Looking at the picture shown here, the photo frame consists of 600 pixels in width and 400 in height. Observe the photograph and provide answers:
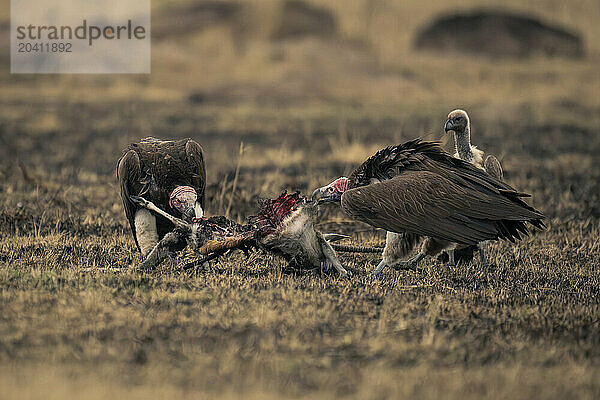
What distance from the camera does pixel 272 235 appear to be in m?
6.49

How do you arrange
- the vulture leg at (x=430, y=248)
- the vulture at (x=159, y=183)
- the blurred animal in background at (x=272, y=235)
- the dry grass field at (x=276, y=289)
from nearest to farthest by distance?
the dry grass field at (x=276, y=289) < the blurred animal in background at (x=272, y=235) < the vulture leg at (x=430, y=248) < the vulture at (x=159, y=183)

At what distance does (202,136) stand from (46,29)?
6643 millimetres

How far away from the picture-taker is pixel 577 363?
16.1 ft

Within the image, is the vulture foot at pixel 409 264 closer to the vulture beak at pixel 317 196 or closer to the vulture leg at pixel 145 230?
the vulture beak at pixel 317 196

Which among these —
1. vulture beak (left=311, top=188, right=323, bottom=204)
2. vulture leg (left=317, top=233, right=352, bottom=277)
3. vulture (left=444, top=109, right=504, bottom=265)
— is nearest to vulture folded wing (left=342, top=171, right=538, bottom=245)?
vulture beak (left=311, top=188, right=323, bottom=204)

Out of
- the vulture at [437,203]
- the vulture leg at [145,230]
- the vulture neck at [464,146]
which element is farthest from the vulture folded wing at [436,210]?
the vulture leg at [145,230]

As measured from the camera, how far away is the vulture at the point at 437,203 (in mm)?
6301

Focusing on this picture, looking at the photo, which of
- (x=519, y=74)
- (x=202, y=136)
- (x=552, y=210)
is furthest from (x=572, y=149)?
(x=519, y=74)

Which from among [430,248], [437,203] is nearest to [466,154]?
[430,248]

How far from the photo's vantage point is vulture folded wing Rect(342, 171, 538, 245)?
629 cm

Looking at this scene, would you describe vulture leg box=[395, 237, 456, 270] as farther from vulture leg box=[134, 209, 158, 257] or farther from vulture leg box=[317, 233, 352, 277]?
vulture leg box=[134, 209, 158, 257]

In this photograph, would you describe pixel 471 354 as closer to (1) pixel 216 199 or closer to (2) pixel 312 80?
(1) pixel 216 199

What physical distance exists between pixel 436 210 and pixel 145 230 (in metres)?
2.50

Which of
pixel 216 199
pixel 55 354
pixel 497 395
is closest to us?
pixel 497 395
